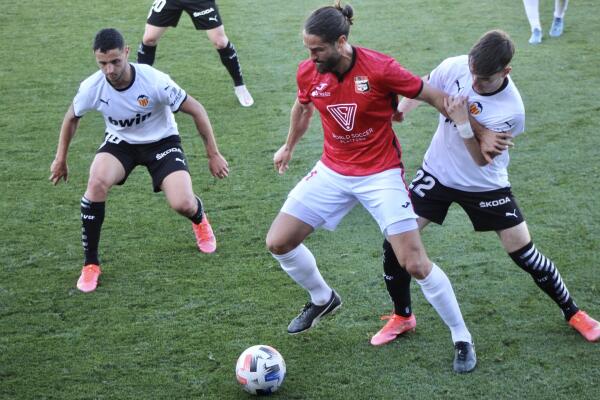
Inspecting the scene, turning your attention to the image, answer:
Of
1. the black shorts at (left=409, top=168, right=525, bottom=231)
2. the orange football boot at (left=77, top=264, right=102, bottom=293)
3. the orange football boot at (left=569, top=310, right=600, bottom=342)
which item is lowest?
the orange football boot at (left=77, top=264, right=102, bottom=293)

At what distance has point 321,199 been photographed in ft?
17.3

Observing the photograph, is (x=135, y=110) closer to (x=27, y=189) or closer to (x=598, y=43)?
(x=27, y=189)

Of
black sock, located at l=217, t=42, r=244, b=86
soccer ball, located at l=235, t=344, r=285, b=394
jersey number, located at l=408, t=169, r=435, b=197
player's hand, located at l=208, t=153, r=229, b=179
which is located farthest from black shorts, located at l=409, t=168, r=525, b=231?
black sock, located at l=217, t=42, r=244, b=86

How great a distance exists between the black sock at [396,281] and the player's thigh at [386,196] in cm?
32

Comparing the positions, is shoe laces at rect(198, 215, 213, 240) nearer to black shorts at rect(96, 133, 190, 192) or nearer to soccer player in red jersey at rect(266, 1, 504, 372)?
black shorts at rect(96, 133, 190, 192)

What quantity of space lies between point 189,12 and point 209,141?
3.81m

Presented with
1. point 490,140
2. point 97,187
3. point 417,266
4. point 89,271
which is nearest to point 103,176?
point 97,187

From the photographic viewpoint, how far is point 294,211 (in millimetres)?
5289

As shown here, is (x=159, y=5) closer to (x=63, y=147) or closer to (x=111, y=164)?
(x=111, y=164)

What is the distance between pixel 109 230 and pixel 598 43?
739 centimetres

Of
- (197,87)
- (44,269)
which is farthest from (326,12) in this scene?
(197,87)

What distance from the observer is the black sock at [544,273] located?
17.2 feet

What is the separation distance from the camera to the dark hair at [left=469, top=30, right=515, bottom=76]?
4.74 m

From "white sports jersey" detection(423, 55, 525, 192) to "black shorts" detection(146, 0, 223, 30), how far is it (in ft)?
16.2
